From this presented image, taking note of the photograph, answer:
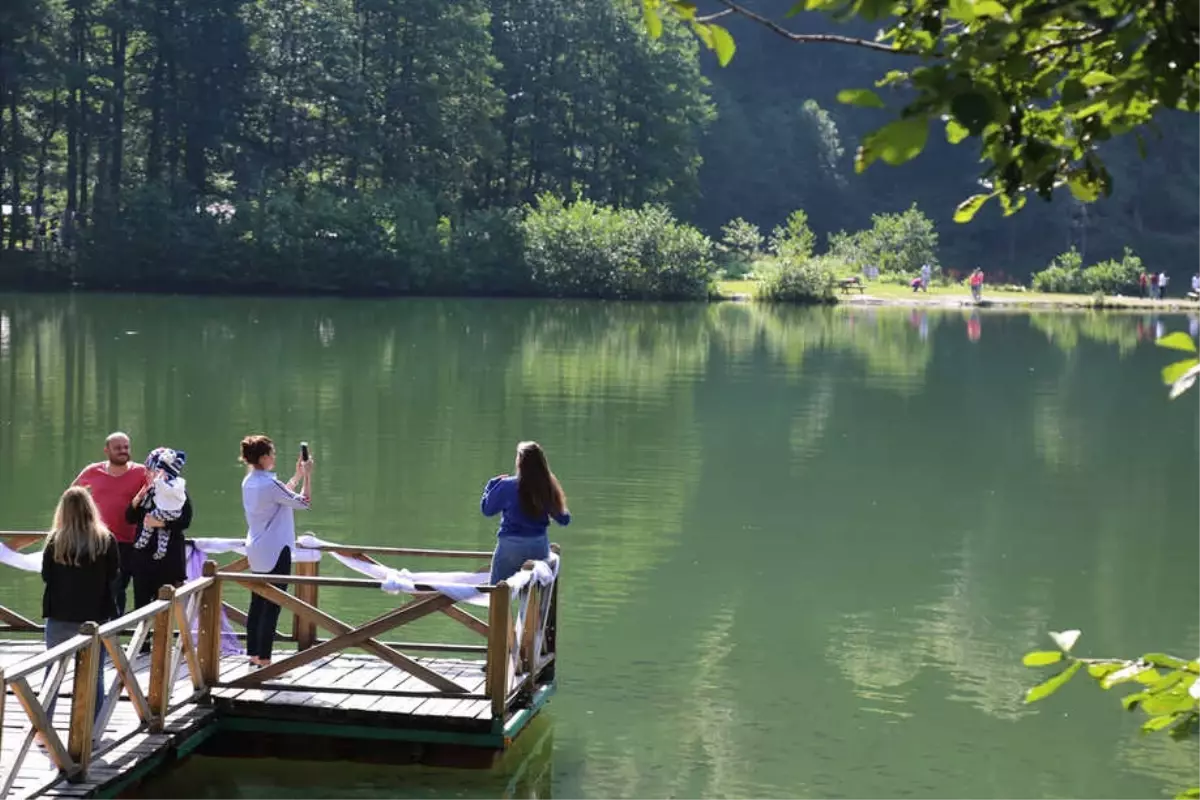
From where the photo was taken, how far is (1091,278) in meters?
78.5

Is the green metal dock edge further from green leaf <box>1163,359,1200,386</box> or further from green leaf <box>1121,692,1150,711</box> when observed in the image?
green leaf <box>1163,359,1200,386</box>

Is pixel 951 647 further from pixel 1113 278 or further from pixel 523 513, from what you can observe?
pixel 1113 278

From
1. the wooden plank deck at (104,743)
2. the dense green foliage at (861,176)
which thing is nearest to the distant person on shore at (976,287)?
the dense green foliage at (861,176)

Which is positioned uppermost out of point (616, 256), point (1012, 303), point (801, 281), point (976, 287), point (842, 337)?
point (616, 256)

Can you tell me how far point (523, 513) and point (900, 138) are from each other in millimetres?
7258

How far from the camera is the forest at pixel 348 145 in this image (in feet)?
223

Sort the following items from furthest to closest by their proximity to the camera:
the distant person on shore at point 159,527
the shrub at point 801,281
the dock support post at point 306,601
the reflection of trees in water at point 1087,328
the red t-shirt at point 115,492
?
the shrub at point 801,281
the reflection of trees in water at point 1087,328
the dock support post at point 306,601
the red t-shirt at point 115,492
the distant person on shore at point 159,527

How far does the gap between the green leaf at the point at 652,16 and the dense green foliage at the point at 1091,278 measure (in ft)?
254

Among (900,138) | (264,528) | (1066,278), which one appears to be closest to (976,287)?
(1066,278)

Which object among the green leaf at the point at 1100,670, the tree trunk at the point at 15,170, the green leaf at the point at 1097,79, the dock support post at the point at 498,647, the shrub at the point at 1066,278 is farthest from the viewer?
the shrub at the point at 1066,278

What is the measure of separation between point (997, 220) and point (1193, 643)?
93.5 meters

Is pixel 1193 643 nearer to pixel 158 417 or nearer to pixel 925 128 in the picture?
pixel 925 128

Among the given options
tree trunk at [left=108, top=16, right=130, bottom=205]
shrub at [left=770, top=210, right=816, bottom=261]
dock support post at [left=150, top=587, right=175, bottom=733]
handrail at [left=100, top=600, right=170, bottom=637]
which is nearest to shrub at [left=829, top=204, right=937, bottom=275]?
shrub at [left=770, top=210, right=816, bottom=261]

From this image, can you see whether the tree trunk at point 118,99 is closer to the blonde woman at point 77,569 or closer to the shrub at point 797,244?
the shrub at point 797,244
